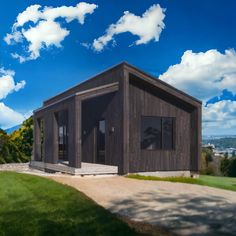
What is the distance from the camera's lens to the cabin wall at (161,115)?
15.0 m

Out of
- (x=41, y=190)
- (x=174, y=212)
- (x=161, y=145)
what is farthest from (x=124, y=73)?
(x=174, y=212)

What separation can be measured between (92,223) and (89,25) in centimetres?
1649

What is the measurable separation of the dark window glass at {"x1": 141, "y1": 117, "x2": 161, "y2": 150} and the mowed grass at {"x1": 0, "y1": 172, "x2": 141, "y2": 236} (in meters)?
6.43

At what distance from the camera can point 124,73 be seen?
1457 cm

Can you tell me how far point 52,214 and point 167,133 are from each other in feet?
33.4

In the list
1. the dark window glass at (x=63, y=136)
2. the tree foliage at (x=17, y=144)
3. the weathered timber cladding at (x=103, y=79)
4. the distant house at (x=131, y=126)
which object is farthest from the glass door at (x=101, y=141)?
the tree foliage at (x=17, y=144)

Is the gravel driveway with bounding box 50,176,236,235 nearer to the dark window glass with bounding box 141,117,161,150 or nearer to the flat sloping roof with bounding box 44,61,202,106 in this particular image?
the dark window glass with bounding box 141,117,161,150

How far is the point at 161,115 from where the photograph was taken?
1584 centimetres

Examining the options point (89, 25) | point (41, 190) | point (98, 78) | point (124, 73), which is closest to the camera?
point (41, 190)

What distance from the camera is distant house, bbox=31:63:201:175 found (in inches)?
568

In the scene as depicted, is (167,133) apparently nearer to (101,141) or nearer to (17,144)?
(101,141)

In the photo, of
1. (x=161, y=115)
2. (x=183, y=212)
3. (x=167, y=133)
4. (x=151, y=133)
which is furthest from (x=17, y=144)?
(x=183, y=212)

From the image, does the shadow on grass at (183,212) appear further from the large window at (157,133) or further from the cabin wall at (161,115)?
the large window at (157,133)

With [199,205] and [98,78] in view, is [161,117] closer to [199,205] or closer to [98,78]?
[98,78]
